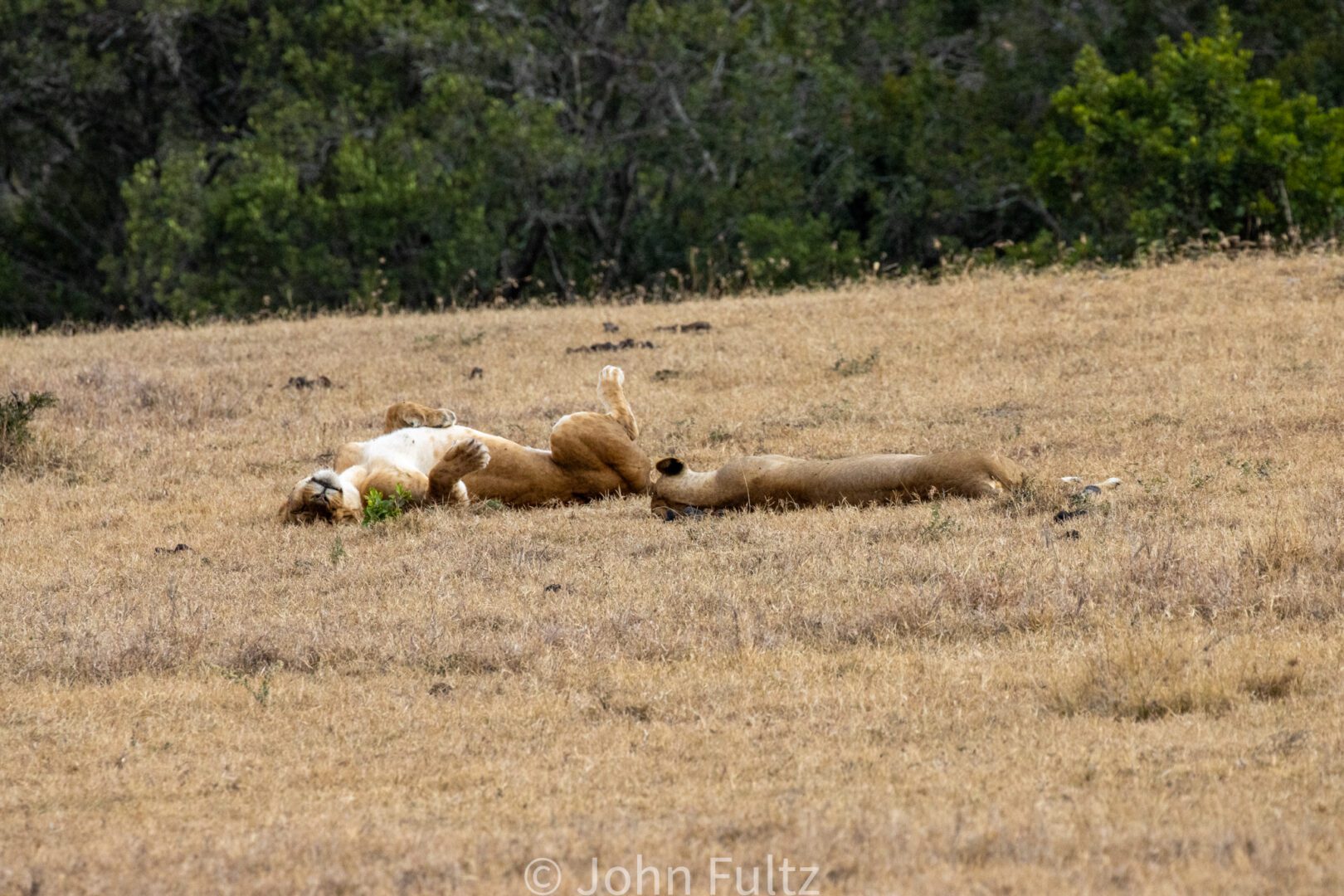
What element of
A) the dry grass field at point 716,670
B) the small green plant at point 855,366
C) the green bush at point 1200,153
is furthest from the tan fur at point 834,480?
the green bush at point 1200,153

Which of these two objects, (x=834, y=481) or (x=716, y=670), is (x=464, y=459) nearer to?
(x=834, y=481)

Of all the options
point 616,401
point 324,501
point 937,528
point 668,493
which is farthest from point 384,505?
point 937,528

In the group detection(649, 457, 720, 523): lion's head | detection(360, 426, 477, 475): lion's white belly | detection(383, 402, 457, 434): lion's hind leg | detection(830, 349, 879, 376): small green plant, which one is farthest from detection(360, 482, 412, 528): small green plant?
detection(830, 349, 879, 376): small green plant

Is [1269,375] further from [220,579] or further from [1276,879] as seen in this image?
[1276,879]

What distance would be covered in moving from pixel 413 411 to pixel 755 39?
20.1 m

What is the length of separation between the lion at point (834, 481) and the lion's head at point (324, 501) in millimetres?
1651

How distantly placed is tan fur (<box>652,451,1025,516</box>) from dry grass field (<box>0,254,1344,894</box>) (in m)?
0.24

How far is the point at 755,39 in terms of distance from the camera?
95.2ft

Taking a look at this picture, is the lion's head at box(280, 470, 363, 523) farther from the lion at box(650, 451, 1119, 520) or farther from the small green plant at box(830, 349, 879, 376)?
the small green plant at box(830, 349, 879, 376)

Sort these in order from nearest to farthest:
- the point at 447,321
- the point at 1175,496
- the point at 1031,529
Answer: the point at 1031,529 → the point at 1175,496 → the point at 447,321

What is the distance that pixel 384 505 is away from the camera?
9.33 meters

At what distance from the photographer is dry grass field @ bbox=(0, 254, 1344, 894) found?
4.62 metres

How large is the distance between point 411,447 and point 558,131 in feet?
59.3

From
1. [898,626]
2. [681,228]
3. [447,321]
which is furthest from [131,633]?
[681,228]
